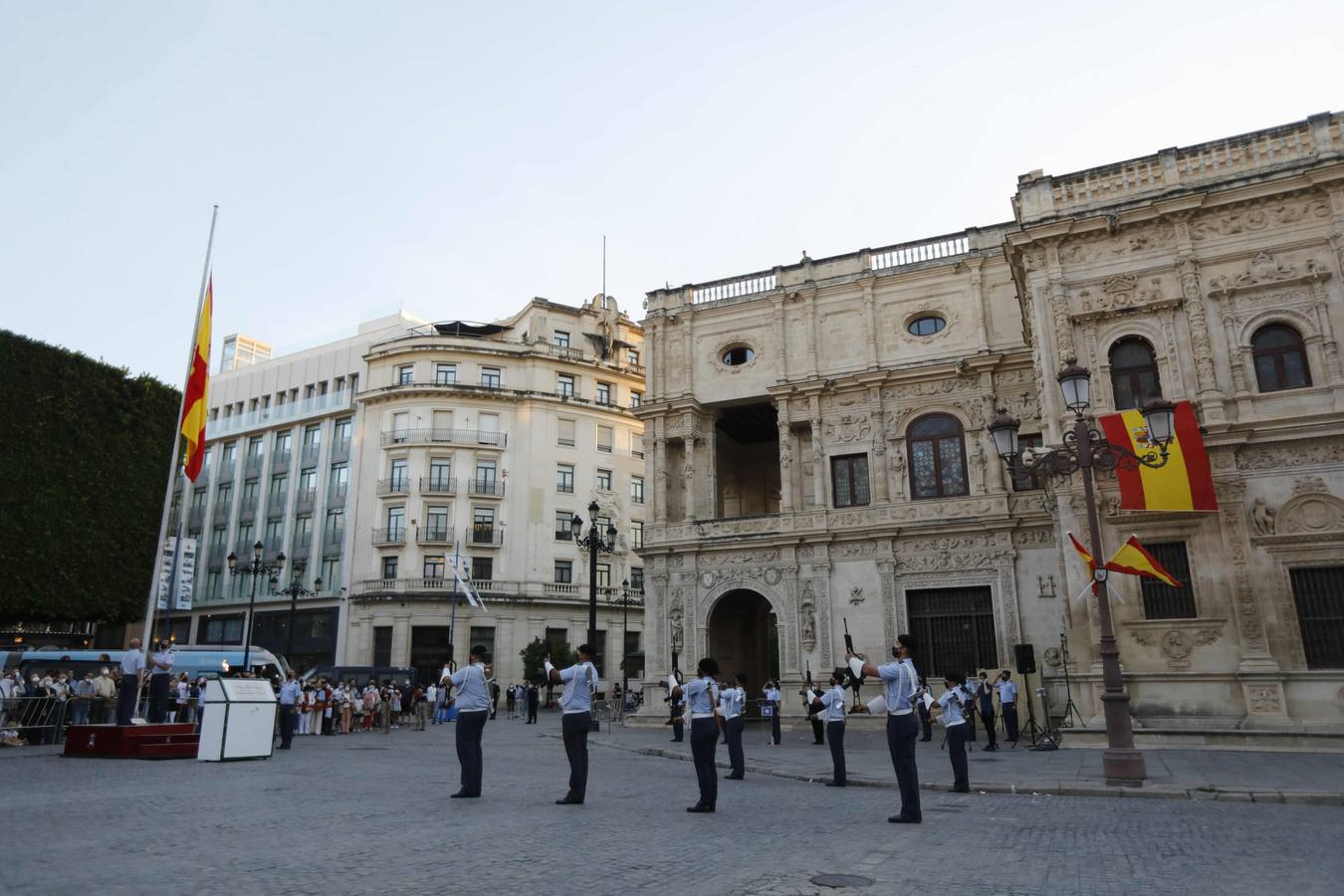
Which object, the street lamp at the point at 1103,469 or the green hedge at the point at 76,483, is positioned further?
the green hedge at the point at 76,483

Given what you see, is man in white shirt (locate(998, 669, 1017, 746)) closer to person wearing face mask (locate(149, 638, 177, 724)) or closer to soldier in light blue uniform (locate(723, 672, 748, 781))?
soldier in light blue uniform (locate(723, 672, 748, 781))

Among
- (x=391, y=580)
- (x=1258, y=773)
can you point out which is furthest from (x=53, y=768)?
(x=391, y=580)

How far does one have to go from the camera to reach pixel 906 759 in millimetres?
9320

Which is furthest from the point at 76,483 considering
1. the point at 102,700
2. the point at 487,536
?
the point at 487,536

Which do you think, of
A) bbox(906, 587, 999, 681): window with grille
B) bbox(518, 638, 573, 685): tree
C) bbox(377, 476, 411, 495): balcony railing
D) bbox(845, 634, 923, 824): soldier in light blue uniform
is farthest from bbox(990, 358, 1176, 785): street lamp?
bbox(377, 476, 411, 495): balcony railing

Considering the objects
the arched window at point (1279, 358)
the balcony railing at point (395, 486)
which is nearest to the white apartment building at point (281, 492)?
the balcony railing at point (395, 486)

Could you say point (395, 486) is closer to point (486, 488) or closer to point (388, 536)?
point (388, 536)

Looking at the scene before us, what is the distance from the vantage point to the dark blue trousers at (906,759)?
357 inches

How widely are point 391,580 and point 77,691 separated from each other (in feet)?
90.1

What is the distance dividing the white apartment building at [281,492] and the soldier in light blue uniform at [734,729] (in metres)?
38.2

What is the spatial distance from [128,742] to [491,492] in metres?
34.7

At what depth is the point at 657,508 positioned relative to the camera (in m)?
31.9

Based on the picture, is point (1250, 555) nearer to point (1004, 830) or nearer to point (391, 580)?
point (1004, 830)

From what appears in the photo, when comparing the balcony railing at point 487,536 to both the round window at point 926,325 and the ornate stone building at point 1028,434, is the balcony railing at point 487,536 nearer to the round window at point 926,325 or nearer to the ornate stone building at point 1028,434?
the ornate stone building at point 1028,434
